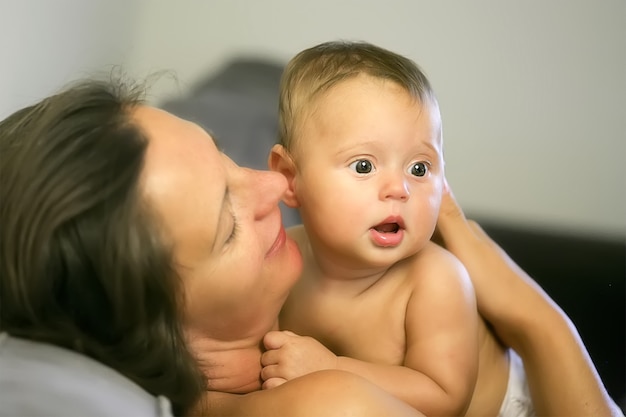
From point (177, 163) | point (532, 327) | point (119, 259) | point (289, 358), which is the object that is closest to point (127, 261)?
point (119, 259)

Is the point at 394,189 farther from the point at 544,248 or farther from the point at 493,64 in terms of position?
the point at 493,64

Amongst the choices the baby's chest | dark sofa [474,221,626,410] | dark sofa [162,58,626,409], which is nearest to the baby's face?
the baby's chest

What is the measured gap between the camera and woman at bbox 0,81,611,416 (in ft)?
2.05

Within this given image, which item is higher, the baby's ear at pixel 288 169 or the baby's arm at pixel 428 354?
the baby's ear at pixel 288 169

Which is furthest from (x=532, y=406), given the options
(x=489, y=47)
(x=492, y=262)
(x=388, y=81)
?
(x=489, y=47)

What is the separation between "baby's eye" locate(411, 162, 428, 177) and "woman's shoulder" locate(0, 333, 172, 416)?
46cm

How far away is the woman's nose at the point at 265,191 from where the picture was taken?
0.79m

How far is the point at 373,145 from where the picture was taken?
2.90ft

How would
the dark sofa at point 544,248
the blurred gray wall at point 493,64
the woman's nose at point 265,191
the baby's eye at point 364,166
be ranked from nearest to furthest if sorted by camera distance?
1. the woman's nose at point 265,191
2. the baby's eye at point 364,166
3. the dark sofa at point 544,248
4. the blurred gray wall at point 493,64

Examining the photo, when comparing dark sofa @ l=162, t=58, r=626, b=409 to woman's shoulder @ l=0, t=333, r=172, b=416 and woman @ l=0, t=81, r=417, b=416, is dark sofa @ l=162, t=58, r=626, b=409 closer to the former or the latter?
woman @ l=0, t=81, r=417, b=416

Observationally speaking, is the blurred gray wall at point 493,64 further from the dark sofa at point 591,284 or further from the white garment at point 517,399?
the white garment at point 517,399

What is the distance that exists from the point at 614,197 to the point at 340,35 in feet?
2.83

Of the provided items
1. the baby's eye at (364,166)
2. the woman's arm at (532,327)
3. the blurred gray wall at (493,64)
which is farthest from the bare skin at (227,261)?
the blurred gray wall at (493,64)

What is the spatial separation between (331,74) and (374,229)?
23 cm
